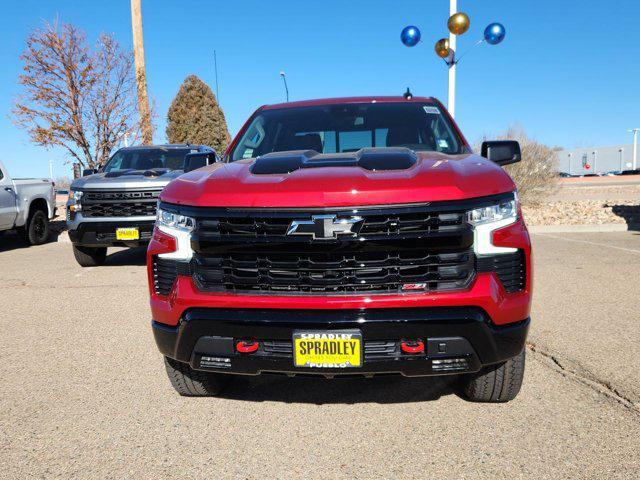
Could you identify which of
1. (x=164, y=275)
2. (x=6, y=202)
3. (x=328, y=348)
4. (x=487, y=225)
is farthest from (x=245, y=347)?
(x=6, y=202)

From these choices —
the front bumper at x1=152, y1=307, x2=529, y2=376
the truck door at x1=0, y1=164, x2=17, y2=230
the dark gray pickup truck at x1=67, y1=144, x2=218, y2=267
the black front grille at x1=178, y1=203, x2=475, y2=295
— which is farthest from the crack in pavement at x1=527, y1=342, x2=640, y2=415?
the truck door at x1=0, y1=164, x2=17, y2=230

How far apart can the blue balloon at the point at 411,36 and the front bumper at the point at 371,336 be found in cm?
1095

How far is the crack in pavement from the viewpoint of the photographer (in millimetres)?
3115

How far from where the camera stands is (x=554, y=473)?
8.02 ft

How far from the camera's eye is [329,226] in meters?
2.58

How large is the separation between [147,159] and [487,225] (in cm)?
795

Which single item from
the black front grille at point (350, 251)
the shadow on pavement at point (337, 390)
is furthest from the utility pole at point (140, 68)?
the black front grille at point (350, 251)

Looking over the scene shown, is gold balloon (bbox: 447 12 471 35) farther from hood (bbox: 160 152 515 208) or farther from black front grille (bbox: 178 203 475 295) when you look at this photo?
black front grille (bbox: 178 203 475 295)

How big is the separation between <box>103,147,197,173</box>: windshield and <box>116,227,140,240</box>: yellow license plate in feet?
6.51

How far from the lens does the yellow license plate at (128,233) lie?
755 centimetres

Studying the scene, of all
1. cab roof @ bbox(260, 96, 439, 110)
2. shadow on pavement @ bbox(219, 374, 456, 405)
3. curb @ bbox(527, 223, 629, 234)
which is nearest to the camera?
shadow on pavement @ bbox(219, 374, 456, 405)

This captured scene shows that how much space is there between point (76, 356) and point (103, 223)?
3.78 metres

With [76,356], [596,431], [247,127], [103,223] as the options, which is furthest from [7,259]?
[596,431]

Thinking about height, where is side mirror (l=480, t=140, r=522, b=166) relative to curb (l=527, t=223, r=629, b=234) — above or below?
above
